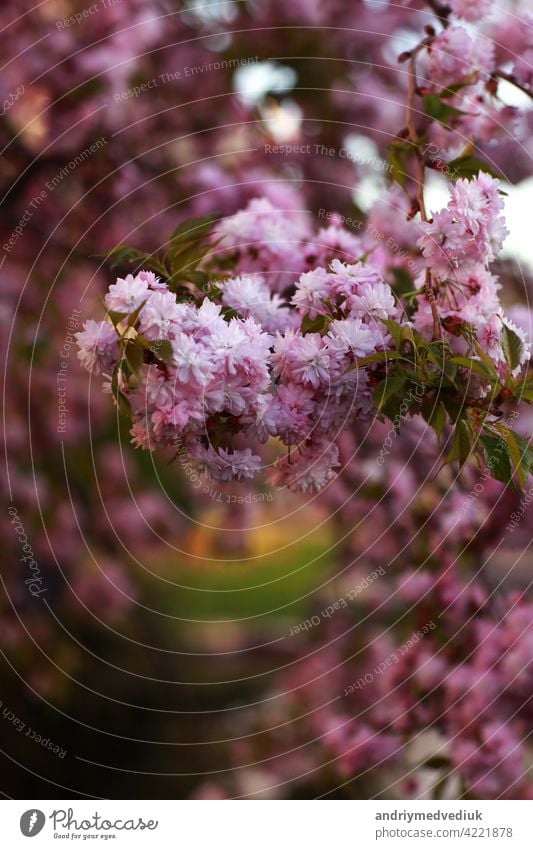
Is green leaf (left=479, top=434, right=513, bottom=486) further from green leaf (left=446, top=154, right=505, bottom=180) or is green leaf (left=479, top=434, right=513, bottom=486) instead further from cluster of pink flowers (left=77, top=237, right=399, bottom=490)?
green leaf (left=446, top=154, right=505, bottom=180)

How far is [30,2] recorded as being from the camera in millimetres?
1604

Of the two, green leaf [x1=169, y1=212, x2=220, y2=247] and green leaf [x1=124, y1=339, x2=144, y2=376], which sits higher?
green leaf [x1=169, y1=212, x2=220, y2=247]

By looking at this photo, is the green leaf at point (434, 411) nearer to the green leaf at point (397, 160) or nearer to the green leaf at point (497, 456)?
the green leaf at point (497, 456)

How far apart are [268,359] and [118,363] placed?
0.36 ft

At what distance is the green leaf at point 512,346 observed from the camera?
2.29ft

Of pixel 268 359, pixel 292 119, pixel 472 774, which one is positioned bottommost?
pixel 472 774
